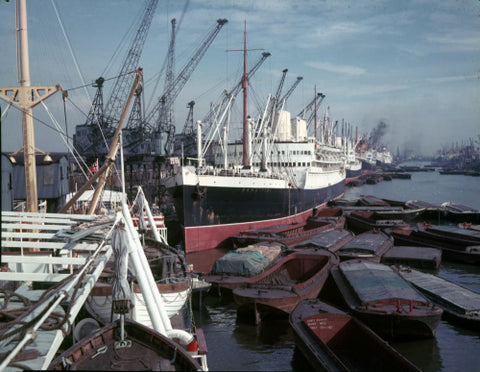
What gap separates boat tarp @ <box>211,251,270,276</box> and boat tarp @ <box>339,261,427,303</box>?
4.79m

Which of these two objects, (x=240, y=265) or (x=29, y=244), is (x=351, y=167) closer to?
(x=240, y=265)

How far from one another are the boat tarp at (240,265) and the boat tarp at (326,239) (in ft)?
21.3

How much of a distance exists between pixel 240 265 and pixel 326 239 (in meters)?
11.3

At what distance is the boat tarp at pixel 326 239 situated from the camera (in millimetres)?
29005

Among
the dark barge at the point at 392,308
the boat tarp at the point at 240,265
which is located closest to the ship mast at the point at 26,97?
the boat tarp at the point at 240,265

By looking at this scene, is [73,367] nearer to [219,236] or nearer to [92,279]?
[92,279]

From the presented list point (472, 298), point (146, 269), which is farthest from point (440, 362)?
point (146, 269)

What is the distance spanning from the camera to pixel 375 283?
62.4 ft

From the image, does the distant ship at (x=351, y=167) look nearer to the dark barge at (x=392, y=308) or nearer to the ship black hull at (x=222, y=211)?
the ship black hull at (x=222, y=211)

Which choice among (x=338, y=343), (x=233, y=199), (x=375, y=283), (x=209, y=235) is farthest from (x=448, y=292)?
(x=233, y=199)

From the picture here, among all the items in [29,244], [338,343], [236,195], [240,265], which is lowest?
[338,343]

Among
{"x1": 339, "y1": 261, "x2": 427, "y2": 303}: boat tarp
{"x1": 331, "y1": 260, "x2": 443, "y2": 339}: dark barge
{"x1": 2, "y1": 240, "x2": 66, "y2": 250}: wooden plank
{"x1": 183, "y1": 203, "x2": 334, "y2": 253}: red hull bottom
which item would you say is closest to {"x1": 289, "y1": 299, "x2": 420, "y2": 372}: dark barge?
{"x1": 331, "y1": 260, "x2": 443, "y2": 339}: dark barge

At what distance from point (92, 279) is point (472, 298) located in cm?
1779

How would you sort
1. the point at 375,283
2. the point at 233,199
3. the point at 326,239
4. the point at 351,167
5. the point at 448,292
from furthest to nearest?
the point at 351,167, the point at 233,199, the point at 326,239, the point at 448,292, the point at 375,283
